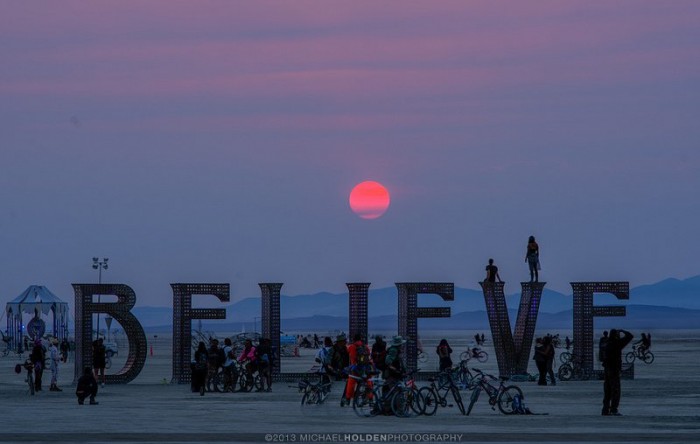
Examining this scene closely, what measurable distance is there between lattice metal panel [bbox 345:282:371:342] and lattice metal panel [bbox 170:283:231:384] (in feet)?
15.2

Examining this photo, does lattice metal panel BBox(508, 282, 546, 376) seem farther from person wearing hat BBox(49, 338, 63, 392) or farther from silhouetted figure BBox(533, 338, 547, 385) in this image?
person wearing hat BBox(49, 338, 63, 392)

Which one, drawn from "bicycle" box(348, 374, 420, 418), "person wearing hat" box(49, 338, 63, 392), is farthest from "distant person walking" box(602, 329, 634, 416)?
"person wearing hat" box(49, 338, 63, 392)

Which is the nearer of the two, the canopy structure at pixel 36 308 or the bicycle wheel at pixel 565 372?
the bicycle wheel at pixel 565 372

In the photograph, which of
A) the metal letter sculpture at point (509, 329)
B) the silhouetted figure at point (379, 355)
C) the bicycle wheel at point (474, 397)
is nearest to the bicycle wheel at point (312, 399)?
the silhouetted figure at point (379, 355)

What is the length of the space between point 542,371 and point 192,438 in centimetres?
2555

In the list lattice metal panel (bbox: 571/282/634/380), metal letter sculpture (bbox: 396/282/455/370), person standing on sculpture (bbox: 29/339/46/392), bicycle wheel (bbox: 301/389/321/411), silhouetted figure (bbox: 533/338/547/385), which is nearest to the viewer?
bicycle wheel (bbox: 301/389/321/411)

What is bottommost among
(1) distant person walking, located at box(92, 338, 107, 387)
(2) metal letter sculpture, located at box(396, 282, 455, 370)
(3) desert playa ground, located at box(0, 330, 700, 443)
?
(3) desert playa ground, located at box(0, 330, 700, 443)

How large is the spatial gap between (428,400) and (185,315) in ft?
63.9

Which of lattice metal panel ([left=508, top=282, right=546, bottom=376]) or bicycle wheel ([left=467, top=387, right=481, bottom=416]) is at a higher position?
lattice metal panel ([left=508, top=282, right=546, bottom=376])

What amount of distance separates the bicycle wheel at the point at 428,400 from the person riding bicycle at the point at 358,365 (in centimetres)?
251

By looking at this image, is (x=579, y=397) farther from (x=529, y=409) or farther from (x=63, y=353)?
(x=63, y=353)

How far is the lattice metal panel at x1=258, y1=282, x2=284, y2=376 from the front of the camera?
52.6 meters

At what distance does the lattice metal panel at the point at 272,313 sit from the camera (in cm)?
5262

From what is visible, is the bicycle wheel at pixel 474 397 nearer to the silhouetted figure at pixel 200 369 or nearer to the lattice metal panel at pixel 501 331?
the silhouetted figure at pixel 200 369
